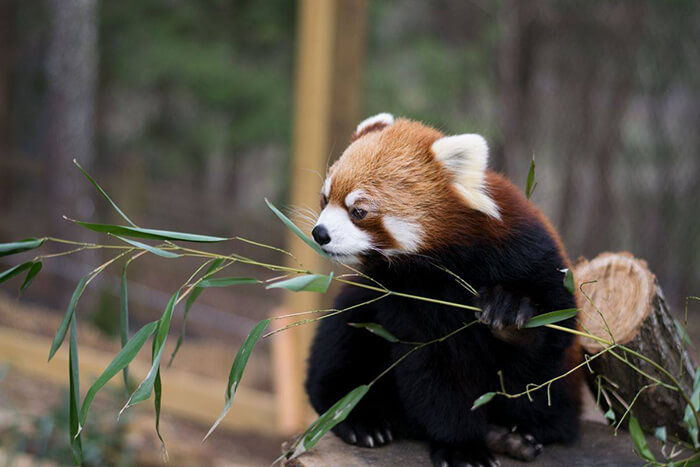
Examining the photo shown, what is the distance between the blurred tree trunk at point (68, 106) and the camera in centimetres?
532

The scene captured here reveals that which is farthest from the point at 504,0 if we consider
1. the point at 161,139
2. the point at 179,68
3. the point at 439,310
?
the point at 161,139

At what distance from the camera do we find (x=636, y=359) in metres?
1.50

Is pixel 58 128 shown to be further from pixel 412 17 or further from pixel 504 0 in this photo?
pixel 504 0

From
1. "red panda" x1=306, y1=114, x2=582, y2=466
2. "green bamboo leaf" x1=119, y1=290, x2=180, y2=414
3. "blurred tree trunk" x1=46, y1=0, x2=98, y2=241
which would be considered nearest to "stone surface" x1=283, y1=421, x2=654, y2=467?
"red panda" x1=306, y1=114, x2=582, y2=466

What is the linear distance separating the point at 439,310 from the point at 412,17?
10.3 feet

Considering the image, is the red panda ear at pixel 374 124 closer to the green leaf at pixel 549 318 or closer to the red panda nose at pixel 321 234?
the red panda nose at pixel 321 234

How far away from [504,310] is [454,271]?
138 millimetres

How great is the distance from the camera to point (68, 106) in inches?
211

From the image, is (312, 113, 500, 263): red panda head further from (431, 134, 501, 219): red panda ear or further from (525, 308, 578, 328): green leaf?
(525, 308, 578, 328): green leaf

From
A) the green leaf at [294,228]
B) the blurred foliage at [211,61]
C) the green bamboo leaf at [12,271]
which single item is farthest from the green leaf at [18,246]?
the blurred foliage at [211,61]

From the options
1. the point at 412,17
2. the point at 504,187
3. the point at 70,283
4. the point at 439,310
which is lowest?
the point at 70,283

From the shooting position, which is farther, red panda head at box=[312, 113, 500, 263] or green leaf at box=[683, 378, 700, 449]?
red panda head at box=[312, 113, 500, 263]

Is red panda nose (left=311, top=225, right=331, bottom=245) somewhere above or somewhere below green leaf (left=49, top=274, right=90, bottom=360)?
above

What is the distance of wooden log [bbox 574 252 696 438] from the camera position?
4.89 feet
